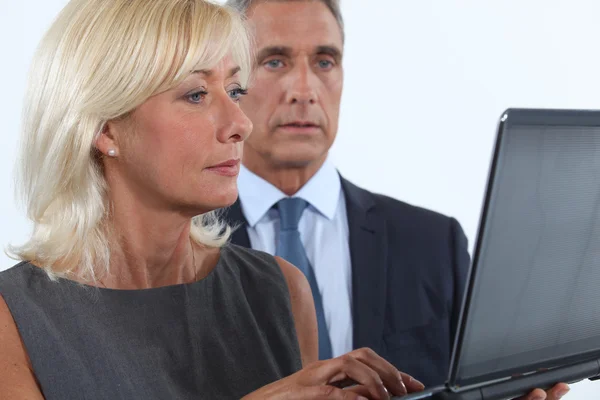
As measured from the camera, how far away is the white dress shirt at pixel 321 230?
210cm

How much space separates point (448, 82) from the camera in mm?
3045

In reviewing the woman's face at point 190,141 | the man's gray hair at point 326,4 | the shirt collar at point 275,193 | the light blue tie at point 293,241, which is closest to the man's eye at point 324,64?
the man's gray hair at point 326,4

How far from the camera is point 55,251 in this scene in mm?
1525

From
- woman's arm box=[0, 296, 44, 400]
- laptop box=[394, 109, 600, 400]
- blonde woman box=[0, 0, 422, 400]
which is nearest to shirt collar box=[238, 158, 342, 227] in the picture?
blonde woman box=[0, 0, 422, 400]

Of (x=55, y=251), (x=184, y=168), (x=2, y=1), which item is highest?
(x=2, y=1)

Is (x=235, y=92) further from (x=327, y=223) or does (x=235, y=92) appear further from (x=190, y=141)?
(x=327, y=223)

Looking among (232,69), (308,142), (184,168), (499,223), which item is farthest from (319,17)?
(499,223)

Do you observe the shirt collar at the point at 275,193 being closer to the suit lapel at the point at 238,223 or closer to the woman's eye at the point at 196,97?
the suit lapel at the point at 238,223

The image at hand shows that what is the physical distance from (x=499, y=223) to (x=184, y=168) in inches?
25.2

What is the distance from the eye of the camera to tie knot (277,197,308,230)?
2129mm

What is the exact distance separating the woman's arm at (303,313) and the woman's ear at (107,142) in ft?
1.52

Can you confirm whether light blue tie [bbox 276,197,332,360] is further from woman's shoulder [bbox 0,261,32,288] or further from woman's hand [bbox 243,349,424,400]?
woman's hand [bbox 243,349,424,400]

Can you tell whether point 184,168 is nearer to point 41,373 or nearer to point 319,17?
point 41,373

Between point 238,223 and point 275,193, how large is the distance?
0.38ft
